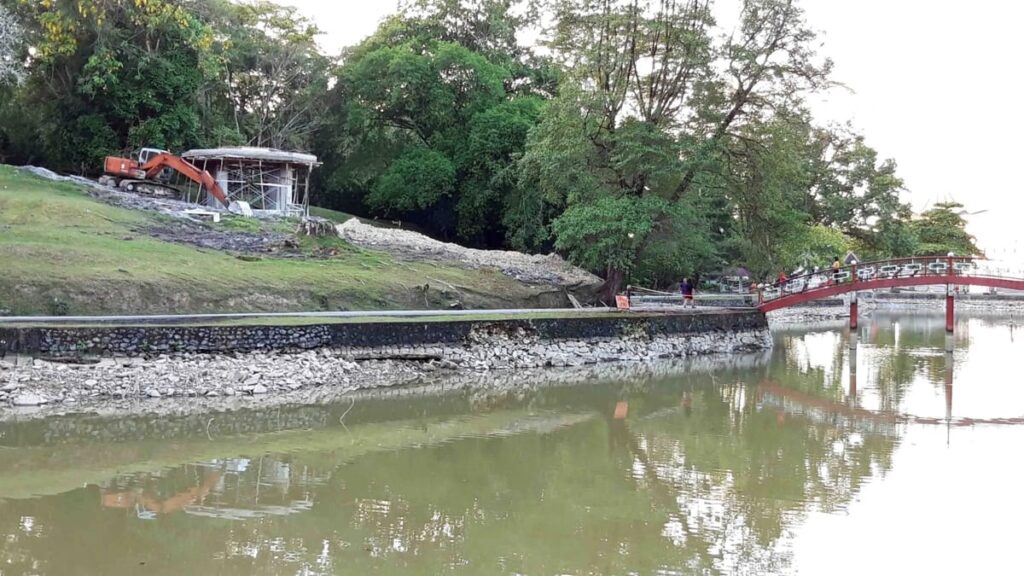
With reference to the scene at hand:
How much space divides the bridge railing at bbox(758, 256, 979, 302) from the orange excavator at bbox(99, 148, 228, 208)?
23687 millimetres

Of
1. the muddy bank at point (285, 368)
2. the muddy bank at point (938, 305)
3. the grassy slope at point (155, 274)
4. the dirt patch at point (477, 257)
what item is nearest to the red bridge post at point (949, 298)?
the muddy bank at point (285, 368)

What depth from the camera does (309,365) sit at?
64.8 feet

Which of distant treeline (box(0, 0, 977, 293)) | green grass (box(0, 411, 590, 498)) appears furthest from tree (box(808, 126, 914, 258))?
green grass (box(0, 411, 590, 498))

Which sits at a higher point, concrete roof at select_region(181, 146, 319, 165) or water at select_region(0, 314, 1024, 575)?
concrete roof at select_region(181, 146, 319, 165)

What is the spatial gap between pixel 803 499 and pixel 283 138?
39.6m

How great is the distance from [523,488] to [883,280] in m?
A: 23.1

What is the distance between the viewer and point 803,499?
37.7 feet

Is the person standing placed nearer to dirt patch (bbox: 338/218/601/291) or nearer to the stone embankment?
the stone embankment

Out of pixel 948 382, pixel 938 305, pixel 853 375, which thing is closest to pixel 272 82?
pixel 853 375

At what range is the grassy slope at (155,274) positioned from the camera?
798 inches

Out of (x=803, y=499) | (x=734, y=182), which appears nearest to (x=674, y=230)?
(x=734, y=182)

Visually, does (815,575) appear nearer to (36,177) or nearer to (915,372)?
(915,372)

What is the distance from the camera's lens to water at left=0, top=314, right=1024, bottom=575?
8953mm

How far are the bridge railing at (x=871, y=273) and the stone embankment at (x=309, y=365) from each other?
21.7 feet
